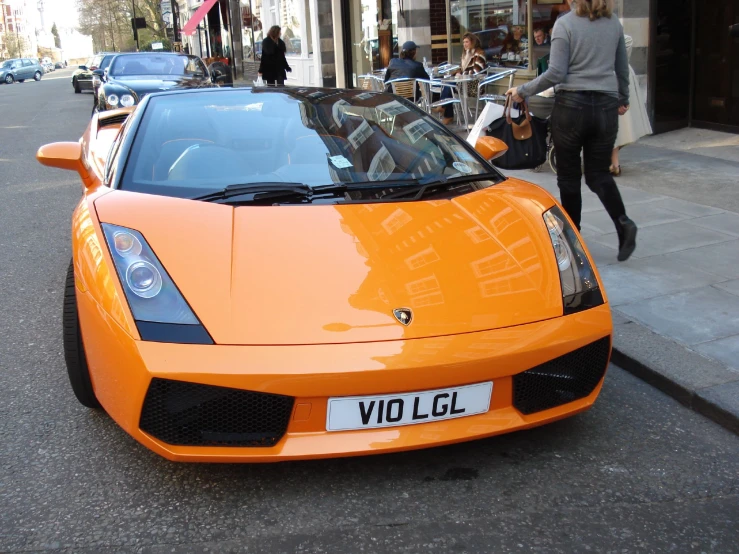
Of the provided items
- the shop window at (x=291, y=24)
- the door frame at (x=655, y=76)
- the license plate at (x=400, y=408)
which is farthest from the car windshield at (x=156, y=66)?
the license plate at (x=400, y=408)

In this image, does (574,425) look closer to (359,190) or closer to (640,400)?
(640,400)

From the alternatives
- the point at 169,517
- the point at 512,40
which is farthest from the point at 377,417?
the point at 512,40

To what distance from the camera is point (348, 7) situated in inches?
743

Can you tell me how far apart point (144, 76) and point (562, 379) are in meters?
12.9

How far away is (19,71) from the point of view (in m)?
60.2

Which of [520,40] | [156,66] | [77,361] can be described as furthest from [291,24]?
[77,361]

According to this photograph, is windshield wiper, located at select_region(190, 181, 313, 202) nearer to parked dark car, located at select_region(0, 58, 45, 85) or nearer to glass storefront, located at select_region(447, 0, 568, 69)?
glass storefront, located at select_region(447, 0, 568, 69)

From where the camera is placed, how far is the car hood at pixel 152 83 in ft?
41.8

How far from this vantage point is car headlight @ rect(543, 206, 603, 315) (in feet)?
9.29

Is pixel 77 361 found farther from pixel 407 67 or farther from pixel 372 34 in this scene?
pixel 372 34

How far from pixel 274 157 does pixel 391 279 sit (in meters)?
1.11

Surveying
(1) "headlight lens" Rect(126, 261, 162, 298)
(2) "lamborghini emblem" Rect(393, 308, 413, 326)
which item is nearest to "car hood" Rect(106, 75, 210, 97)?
(1) "headlight lens" Rect(126, 261, 162, 298)

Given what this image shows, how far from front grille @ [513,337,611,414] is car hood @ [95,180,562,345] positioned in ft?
0.54

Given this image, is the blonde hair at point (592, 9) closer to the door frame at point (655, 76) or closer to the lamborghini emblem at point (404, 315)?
the lamborghini emblem at point (404, 315)
